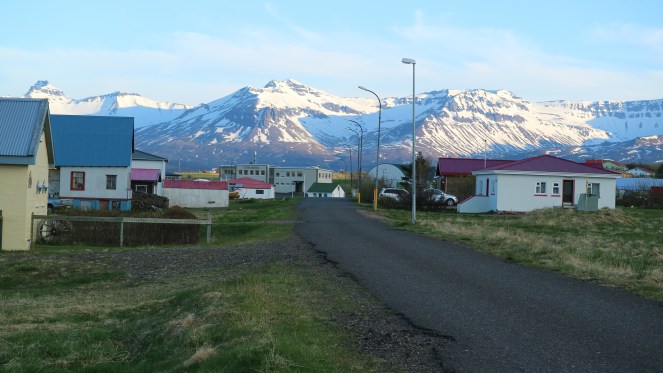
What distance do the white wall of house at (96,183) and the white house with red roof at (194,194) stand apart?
754 inches

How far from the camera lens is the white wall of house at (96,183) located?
5250 cm

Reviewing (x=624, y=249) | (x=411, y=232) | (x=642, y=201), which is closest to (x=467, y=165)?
(x=642, y=201)

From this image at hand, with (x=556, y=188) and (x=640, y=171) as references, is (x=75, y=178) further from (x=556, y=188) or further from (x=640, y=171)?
(x=640, y=171)

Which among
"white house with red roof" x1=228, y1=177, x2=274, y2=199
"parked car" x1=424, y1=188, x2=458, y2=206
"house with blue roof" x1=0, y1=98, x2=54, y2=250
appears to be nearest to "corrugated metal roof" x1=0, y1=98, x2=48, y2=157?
"house with blue roof" x1=0, y1=98, x2=54, y2=250

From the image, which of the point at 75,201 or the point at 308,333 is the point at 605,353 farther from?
the point at 75,201

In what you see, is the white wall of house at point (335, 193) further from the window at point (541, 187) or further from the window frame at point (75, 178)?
the window frame at point (75, 178)

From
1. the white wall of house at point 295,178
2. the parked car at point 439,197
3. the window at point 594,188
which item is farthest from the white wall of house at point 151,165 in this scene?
the white wall of house at point 295,178

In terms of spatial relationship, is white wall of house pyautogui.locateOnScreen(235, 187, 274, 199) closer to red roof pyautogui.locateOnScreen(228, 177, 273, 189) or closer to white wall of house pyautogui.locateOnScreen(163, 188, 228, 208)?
red roof pyautogui.locateOnScreen(228, 177, 273, 189)

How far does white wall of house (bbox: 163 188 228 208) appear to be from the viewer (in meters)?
72.5

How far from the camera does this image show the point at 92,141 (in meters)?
53.9

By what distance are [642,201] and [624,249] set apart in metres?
50.2

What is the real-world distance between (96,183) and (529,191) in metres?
31.3

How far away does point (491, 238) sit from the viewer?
2359 cm

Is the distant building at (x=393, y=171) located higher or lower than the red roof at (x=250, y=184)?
higher
